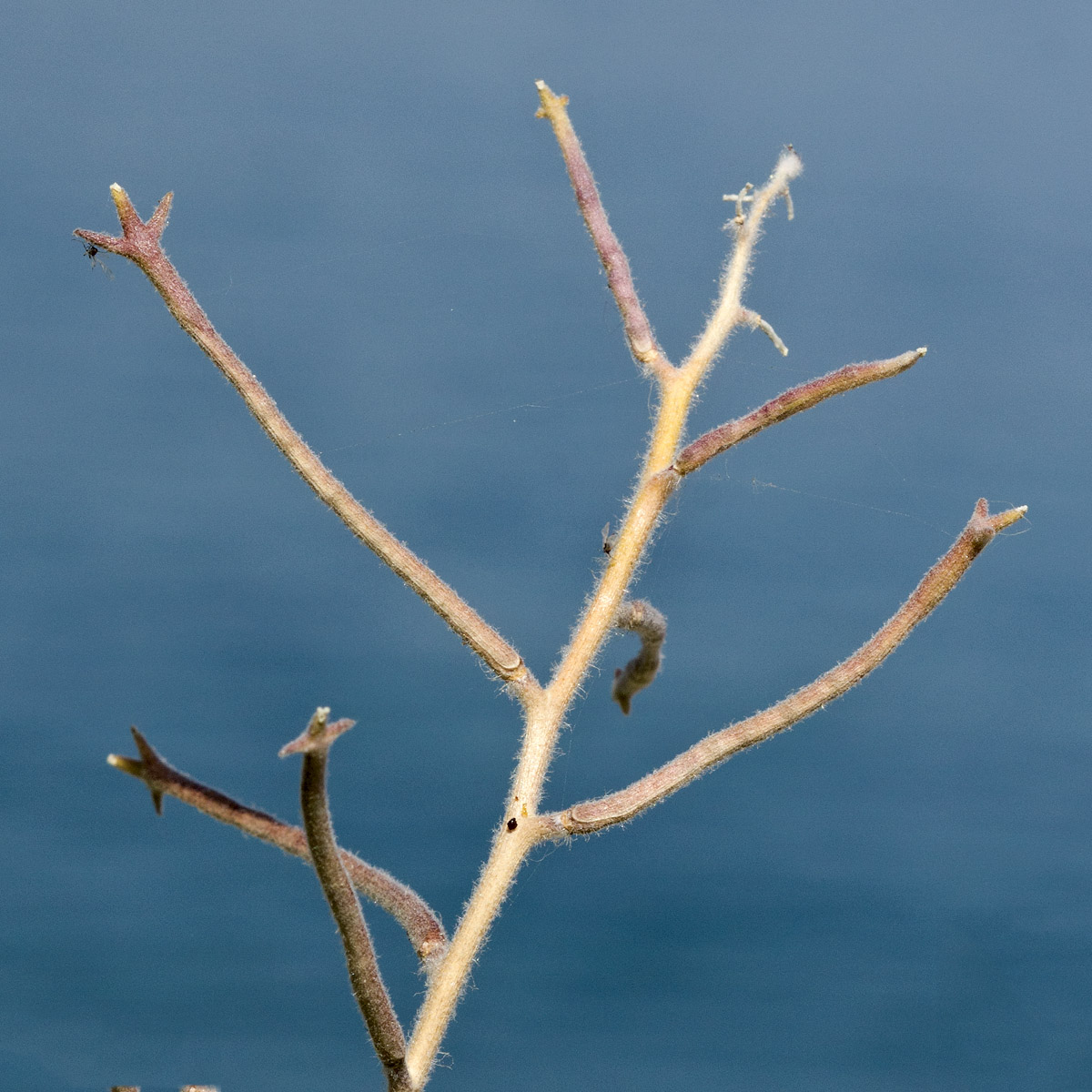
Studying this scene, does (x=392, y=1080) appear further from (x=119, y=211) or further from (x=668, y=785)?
(x=119, y=211)

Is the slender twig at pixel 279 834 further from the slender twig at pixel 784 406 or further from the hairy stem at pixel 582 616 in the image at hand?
the slender twig at pixel 784 406

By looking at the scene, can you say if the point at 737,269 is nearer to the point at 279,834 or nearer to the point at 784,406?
the point at 784,406

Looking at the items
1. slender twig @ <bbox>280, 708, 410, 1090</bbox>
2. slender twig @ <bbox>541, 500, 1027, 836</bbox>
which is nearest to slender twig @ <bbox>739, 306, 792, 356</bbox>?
slender twig @ <bbox>541, 500, 1027, 836</bbox>

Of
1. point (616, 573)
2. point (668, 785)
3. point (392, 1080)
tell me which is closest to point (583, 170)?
point (616, 573)

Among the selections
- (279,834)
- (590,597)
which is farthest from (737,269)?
(279,834)

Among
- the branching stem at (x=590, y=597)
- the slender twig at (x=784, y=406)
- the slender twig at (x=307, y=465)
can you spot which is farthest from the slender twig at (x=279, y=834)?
the slender twig at (x=784, y=406)

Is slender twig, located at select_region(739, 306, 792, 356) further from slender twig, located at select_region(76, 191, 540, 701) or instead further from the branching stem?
slender twig, located at select_region(76, 191, 540, 701)
